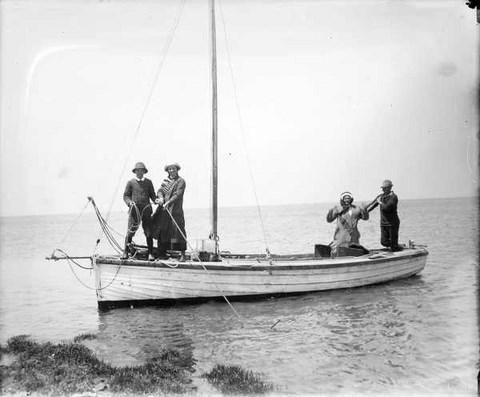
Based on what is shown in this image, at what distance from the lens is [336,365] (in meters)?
6.69

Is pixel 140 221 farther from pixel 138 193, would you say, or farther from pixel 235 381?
pixel 235 381

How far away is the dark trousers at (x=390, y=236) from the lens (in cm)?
1377

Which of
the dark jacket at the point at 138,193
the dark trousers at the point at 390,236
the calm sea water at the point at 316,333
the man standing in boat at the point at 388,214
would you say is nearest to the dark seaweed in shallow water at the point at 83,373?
the calm sea water at the point at 316,333

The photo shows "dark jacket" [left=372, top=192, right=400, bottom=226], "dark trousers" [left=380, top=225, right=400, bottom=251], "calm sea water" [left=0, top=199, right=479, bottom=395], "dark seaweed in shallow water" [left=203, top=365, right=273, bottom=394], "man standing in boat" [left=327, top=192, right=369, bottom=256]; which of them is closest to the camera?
"dark seaweed in shallow water" [left=203, top=365, right=273, bottom=394]

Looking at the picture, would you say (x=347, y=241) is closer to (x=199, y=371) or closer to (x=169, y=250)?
(x=169, y=250)

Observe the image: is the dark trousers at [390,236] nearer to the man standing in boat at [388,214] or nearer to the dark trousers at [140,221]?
the man standing in boat at [388,214]

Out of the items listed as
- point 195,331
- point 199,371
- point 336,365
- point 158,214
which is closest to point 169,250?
point 158,214

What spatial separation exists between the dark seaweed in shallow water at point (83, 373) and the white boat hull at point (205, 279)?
11.1 ft

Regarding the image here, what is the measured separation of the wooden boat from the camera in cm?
1082

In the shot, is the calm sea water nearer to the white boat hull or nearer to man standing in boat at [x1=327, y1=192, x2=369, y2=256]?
the white boat hull

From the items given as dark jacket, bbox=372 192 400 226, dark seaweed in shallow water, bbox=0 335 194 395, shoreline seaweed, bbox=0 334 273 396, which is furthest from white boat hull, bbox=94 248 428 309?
shoreline seaweed, bbox=0 334 273 396

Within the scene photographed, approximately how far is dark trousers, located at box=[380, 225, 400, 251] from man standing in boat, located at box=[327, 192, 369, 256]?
1638mm

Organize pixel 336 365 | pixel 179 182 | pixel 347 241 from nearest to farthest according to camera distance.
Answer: pixel 336 365 < pixel 179 182 < pixel 347 241

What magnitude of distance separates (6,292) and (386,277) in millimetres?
14761
